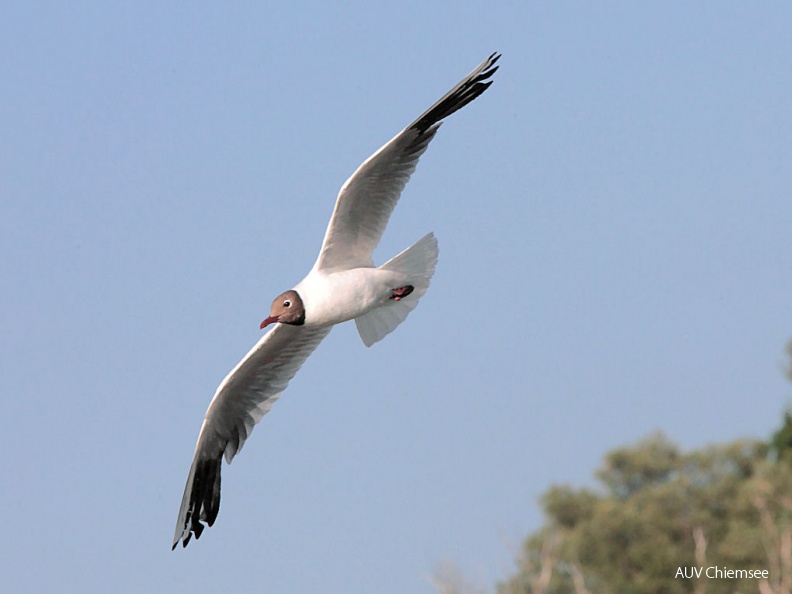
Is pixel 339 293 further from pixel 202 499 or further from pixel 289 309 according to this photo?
pixel 202 499

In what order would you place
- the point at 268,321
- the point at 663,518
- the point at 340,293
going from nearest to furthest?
the point at 340,293 → the point at 268,321 → the point at 663,518

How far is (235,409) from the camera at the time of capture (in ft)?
31.7

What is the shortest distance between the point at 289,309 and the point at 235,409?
164 centimetres

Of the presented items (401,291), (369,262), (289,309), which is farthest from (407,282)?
(289,309)

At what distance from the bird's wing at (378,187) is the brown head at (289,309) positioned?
271 millimetres

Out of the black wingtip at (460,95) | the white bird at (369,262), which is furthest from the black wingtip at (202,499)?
the black wingtip at (460,95)

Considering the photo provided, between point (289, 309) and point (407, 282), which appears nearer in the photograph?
point (289, 309)

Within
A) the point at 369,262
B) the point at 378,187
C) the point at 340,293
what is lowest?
the point at 340,293

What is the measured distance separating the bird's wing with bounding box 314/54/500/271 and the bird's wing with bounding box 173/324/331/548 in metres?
1.01

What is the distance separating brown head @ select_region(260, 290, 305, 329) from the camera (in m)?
8.30

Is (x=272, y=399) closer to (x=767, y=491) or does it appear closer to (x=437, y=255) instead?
(x=437, y=255)

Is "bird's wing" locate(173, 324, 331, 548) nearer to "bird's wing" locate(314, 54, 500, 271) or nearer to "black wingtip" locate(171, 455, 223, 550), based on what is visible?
"black wingtip" locate(171, 455, 223, 550)

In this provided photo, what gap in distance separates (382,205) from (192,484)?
2.83 m

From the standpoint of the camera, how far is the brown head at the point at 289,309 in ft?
27.2
